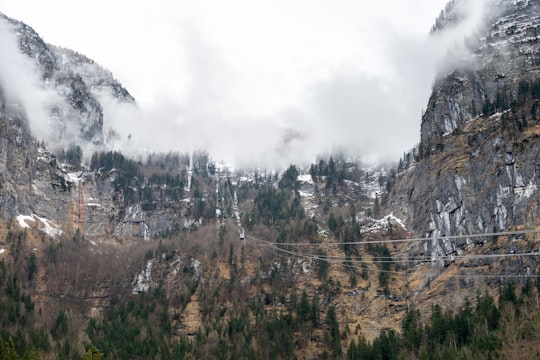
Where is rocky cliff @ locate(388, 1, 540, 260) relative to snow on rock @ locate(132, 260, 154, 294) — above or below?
above

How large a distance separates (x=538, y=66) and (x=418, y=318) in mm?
80689

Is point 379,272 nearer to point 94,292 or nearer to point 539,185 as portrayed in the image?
point 539,185

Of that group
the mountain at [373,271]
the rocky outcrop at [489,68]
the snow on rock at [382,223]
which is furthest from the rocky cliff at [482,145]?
the snow on rock at [382,223]

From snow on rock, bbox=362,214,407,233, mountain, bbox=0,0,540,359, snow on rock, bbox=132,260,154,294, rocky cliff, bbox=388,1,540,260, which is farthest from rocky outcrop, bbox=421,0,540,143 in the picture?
snow on rock, bbox=132,260,154,294

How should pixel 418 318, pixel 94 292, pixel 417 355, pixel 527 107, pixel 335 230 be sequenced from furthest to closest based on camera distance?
pixel 335 230, pixel 94 292, pixel 527 107, pixel 418 318, pixel 417 355

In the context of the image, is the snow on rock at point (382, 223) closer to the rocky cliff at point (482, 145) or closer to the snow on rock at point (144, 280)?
the rocky cliff at point (482, 145)

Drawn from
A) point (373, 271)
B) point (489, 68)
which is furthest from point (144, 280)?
point (489, 68)

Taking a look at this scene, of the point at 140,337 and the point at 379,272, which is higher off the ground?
the point at 379,272

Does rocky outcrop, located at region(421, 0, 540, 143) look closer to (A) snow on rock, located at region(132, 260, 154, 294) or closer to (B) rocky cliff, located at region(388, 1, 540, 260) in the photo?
(B) rocky cliff, located at region(388, 1, 540, 260)

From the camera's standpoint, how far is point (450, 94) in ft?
595

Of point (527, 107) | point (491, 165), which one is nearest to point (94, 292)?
point (491, 165)

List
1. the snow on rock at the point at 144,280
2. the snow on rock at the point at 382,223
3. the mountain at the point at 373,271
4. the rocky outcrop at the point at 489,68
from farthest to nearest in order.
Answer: the snow on rock at the point at 382,223 → the snow on rock at the point at 144,280 → the rocky outcrop at the point at 489,68 → the mountain at the point at 373,271

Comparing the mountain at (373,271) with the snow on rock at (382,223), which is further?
the snow on rock at (382,223)

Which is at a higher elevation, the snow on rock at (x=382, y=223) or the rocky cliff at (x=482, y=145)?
the rocky cliff at (x=482, y=145)
